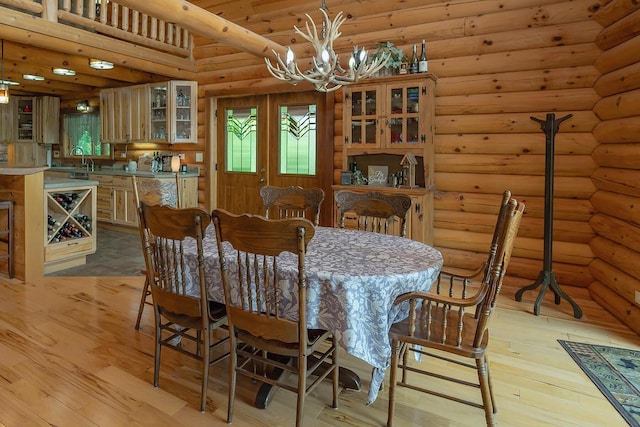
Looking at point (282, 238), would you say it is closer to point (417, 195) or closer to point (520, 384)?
point (520, 384)

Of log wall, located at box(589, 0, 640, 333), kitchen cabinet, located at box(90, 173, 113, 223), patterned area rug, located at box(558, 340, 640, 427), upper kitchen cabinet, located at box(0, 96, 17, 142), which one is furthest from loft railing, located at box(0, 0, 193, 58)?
patterned area rug, located at box(558, 340, 640, 427)

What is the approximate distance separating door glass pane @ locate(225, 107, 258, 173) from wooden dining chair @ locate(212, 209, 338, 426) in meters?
4.05

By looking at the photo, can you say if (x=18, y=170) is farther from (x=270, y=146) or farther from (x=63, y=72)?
(x=270, y=146)

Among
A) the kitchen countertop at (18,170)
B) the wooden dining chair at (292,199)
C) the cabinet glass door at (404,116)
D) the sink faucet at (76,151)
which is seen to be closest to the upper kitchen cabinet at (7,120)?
the sink faucet at (76,151)

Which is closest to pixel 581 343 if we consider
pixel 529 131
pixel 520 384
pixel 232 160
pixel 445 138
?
pixel 520 384

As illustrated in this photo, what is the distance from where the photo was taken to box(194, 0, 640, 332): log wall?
3473 millimetres

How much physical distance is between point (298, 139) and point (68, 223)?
115 inches

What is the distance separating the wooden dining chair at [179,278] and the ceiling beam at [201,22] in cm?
197

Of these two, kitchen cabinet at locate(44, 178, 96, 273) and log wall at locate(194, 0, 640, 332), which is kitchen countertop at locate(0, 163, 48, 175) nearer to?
kitchen cabinet at locate(44, 178, 96, 273)

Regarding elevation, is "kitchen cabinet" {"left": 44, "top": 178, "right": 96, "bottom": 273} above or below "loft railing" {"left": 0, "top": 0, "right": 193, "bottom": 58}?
below

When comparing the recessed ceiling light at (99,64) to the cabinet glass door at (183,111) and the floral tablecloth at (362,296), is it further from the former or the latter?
the floral tablecloth at (362,296)

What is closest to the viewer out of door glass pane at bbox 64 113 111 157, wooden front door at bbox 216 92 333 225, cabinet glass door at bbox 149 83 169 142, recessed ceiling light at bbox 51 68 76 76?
wooden front door at bbox 216 92 333 225

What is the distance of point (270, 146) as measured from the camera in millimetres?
5816

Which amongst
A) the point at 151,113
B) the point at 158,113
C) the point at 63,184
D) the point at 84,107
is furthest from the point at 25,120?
the point at 63,184
